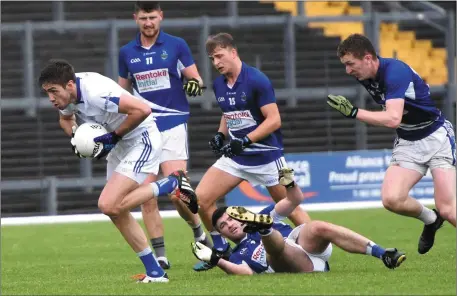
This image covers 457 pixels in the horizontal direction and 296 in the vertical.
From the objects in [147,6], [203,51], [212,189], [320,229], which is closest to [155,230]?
[212,189]

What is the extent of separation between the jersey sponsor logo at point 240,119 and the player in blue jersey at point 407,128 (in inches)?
44.1

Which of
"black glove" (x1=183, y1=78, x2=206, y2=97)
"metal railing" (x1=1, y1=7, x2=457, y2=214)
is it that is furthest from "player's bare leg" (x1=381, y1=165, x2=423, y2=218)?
"metal railing" (x1=1, y1=7, x2=457, y2=214)

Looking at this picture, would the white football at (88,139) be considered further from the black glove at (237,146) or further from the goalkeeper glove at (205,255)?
the black glove at (237,146)

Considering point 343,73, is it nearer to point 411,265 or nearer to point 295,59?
point 295,59

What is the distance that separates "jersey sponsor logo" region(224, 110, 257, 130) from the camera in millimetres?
10398

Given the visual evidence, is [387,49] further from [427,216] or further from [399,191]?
[399,191]

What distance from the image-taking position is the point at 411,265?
991 cm

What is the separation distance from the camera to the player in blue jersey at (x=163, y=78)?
11.1 metres

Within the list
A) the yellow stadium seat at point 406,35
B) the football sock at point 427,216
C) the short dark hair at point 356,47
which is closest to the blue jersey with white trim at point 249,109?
the short dark hair at point 356,47

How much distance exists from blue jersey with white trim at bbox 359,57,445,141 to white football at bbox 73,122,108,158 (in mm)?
2218

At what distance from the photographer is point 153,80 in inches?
443

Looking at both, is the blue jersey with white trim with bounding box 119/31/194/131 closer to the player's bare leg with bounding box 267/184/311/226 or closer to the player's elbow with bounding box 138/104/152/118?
the player's bare leg with bounding box 267/184/311/226

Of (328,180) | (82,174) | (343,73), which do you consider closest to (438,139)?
(328,180)

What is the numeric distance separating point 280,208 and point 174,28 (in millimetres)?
11604
